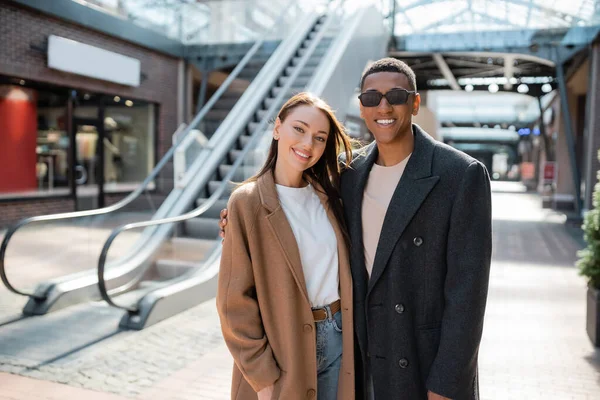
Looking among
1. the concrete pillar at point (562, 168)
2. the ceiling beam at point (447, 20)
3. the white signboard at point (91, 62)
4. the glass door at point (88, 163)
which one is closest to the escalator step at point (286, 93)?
the white signboard at point (91, 62)

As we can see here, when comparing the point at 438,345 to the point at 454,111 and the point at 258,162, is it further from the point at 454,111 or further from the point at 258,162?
the point at 454,111

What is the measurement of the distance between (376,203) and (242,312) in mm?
597

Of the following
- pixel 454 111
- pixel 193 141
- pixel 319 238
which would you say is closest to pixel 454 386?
pixel 319 238

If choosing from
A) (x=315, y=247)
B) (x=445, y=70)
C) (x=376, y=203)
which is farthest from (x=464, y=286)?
(x=445, y=70)

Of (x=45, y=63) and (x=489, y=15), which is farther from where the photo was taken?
(x=489, y=15)

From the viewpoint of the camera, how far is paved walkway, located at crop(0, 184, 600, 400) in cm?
373

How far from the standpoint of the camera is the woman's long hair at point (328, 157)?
6.68ft

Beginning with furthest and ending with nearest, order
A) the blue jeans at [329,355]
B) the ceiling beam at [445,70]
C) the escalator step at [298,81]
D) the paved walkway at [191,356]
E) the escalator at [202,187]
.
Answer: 1. the ceiling beam at [445,70]
2. the escalator step at [298,81]
3. the escalator at [202,187]
4. the paved walkway at [191,356]
5. the blue jeans at [329,355]

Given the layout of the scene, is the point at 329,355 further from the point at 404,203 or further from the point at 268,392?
the point at 404,203

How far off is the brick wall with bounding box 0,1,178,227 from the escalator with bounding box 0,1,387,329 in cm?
338

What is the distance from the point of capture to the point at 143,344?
184 inches

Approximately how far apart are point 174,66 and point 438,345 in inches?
585

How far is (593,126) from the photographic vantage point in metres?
13.3

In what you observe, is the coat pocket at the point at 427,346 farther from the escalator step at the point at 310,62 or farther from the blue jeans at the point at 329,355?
the escalator step at the point at 310,62
